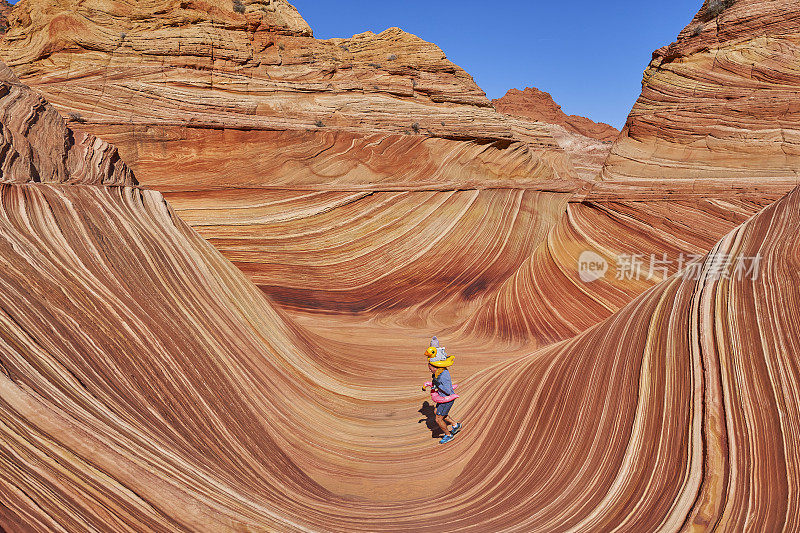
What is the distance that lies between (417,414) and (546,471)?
210 centimetres

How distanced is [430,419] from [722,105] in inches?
347

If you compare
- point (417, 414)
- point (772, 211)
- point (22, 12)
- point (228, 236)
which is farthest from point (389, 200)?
point (22, 12)

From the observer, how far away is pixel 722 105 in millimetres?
9836

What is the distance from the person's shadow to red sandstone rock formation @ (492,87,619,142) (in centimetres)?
5140

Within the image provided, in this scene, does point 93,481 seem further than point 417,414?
No

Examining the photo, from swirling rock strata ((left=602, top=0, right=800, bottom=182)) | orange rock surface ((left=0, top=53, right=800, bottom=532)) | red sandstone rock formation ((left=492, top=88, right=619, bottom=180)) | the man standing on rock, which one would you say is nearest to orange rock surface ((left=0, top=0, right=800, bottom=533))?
orange rock surface ((left=0, top=53, right=800, bottom=532))

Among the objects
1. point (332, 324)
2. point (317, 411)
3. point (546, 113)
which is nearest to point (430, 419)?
point (317, 411)

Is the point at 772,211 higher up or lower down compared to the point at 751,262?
higher up

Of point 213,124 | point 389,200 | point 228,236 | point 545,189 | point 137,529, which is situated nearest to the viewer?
point 137,529

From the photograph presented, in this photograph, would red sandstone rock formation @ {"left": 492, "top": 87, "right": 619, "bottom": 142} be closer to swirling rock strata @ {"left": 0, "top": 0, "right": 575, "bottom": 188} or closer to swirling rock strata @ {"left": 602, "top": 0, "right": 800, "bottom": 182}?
swirling rock strata @ {"left": 0, "top": 0, "right": 575, "bottom": 188}

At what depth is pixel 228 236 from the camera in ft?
34.8

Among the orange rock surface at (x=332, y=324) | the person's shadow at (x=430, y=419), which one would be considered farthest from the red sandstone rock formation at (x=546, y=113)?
the person's shadow at (x=430, y=419)

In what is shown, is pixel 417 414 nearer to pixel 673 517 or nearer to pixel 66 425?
→ pixel 673 517

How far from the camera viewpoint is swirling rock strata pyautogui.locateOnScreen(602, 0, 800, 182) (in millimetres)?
9180
